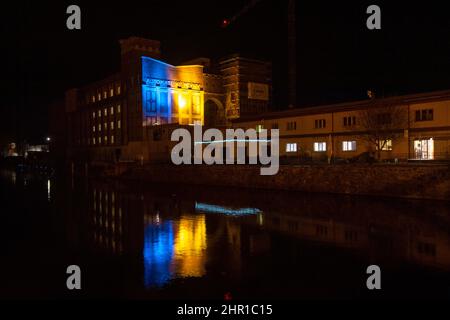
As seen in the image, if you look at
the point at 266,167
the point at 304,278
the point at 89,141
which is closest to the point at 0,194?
the point at 266,167

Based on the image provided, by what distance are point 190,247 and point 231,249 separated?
1.64 metres

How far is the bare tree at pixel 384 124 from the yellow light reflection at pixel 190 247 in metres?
22.1

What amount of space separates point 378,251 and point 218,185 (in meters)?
27.3

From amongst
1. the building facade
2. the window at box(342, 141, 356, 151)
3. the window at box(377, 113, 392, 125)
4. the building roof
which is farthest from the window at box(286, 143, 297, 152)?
the window at box(377, 113, 392, 125)

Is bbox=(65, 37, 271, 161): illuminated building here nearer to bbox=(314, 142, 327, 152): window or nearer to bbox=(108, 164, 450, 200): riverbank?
bbox=(108, 164, 450, 200): riverbank

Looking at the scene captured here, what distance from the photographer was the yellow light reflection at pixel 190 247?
12.7 meters

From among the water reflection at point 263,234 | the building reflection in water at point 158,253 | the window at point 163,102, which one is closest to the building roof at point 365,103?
the water reflection at point 263,234

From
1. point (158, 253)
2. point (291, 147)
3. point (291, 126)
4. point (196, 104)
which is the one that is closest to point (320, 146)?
point (291, 147)

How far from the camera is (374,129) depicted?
37.4 metres

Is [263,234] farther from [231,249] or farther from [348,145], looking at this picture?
[348,145]

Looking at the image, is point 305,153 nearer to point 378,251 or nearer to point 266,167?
point 266,167

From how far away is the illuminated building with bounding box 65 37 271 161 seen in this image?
216 ft

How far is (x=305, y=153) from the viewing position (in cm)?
4512

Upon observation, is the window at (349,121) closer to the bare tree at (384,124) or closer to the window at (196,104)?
the bare tree at (384,124)
